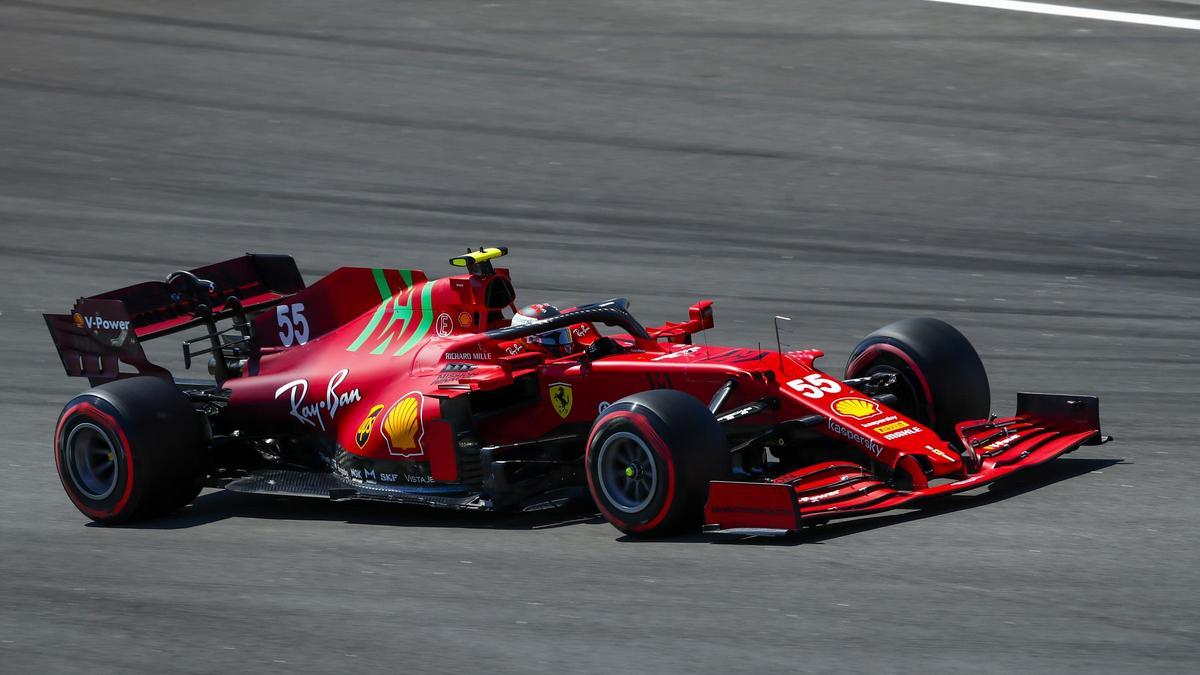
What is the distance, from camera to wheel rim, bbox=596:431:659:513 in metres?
8.93

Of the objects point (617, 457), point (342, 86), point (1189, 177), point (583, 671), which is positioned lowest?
point (583, 671)

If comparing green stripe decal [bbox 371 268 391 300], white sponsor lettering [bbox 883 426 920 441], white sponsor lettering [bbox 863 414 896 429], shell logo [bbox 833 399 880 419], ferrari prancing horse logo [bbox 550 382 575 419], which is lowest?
white sponsor lettering [bbox 883 426 920 441]

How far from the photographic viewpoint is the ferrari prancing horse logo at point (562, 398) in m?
9.98

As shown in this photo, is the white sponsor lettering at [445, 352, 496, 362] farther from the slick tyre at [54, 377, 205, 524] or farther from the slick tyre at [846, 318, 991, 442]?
the slick tyre at [846, 318, 991, 442]

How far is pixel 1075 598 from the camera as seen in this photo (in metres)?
7.55

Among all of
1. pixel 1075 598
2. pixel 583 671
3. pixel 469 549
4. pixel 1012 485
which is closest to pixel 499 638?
pixel 583 671

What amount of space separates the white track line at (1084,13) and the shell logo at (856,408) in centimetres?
1563

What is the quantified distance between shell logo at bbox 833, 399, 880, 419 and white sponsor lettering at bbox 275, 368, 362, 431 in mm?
2885

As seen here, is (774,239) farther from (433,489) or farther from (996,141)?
(433,489)

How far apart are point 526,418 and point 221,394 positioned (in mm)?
2241

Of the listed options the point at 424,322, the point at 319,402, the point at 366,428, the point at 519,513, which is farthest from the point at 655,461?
the point at 319,402

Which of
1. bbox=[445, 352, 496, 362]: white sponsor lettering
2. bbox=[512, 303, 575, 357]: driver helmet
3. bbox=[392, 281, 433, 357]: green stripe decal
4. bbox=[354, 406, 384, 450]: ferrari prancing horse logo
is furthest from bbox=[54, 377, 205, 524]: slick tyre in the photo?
bbox=[512, 303, 575, 357]: driver helmet

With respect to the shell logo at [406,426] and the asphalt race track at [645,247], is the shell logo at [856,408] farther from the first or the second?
the shell logo at [406,426]

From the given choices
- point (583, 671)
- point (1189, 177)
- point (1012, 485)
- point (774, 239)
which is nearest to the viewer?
point (583, 671)
